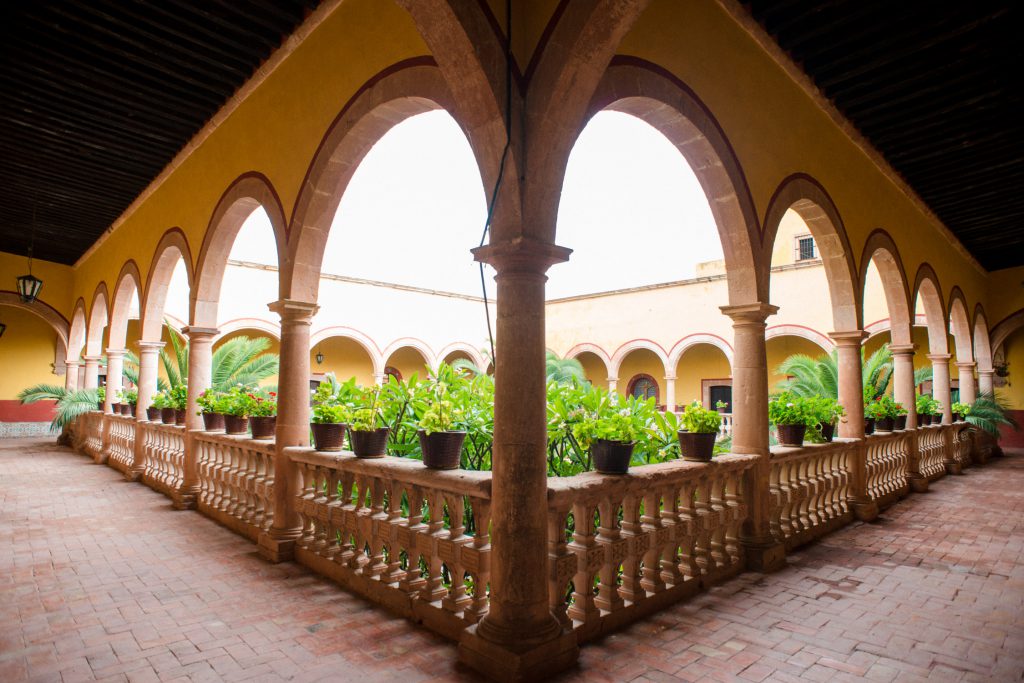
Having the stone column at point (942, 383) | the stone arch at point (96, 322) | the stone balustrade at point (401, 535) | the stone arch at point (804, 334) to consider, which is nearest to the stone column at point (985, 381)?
the stone arch at point (804, 334)

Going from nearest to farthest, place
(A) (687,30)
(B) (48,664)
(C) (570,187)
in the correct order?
(B) (48,664) → (A) (687,30) → (C) (570,187)

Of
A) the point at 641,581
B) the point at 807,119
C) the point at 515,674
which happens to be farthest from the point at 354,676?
the point at 807,119

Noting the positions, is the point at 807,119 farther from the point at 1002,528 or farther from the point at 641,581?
the point at 641,581

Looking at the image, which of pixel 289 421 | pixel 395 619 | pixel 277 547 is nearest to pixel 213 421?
pixel 289 421

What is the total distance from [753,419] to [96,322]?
1241cm

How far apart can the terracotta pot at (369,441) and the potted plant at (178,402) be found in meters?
4.64

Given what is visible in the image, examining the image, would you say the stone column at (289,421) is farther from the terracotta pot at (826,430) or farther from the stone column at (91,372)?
the stone column at (91,372)

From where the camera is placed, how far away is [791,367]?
11008mm

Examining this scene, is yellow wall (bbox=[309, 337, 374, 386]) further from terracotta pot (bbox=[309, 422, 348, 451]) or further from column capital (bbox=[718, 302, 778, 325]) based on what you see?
column capital (bbox=[718, 302, 778, 325])

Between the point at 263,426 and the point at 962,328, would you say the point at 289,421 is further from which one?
the point at 962,328

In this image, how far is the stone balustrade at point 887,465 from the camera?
7.12 meters

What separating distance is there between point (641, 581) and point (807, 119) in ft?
16.3

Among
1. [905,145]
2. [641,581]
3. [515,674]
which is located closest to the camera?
[515,674]

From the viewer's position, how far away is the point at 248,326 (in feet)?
51.9
